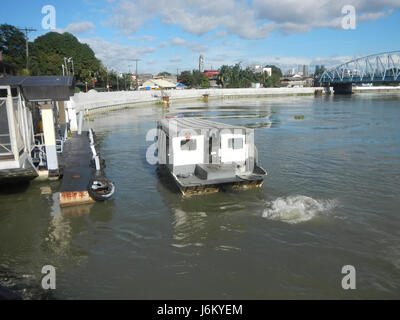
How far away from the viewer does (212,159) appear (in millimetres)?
12836

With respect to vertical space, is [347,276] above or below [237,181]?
below

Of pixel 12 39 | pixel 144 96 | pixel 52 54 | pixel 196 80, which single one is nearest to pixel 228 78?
pixel 196 80

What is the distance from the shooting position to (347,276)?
7516 mm

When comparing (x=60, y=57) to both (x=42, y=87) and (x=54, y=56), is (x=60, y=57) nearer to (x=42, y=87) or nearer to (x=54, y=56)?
(x=54, y=56)

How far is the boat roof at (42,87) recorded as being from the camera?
12188 millimetres

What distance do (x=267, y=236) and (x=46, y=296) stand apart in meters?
6.13

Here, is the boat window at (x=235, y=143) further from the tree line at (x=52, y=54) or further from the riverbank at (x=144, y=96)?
the tree line at (x=52, y=54)

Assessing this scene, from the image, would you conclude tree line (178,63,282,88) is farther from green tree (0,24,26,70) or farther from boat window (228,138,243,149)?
boat window (228,138,243,149)

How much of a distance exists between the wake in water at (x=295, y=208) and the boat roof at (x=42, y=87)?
957 centimetres

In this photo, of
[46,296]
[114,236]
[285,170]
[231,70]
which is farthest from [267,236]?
[231,70]

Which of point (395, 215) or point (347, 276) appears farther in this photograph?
point (395, 215)

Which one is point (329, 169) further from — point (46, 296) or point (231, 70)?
point (231, 70)

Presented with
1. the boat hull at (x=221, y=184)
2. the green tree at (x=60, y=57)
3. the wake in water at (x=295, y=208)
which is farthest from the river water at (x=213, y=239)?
the green tree at (x=60, y=57)

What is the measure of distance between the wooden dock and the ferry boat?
3.57 meters
